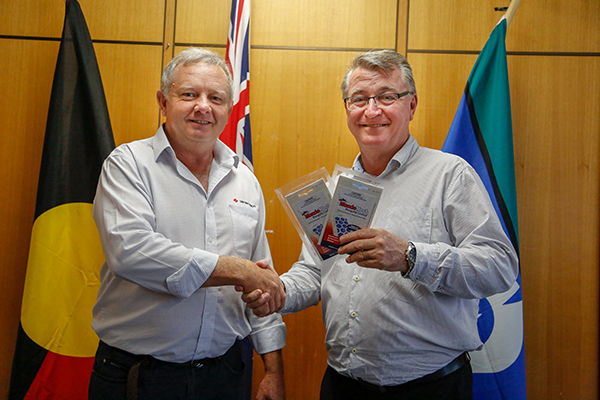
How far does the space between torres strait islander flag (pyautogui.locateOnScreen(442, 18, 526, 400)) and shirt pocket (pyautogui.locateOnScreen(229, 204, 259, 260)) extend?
132cm

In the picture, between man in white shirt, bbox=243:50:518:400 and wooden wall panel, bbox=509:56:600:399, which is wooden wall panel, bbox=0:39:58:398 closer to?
man in white shirt, bbox=243:50:518:400

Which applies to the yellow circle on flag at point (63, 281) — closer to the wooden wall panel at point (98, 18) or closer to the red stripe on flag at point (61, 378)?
the red stripe on flag at point (61, 378)

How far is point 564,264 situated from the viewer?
2553 mm

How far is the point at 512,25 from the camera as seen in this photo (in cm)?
265

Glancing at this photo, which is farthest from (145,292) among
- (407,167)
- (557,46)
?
(557,46)

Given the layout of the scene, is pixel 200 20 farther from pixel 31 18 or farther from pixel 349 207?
pixel 349 207

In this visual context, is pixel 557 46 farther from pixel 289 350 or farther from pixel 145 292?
pixel 145 292

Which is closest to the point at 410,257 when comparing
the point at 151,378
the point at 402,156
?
the point at 402,156

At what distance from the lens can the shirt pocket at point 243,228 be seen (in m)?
1.67

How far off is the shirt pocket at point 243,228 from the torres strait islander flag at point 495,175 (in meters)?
1.32

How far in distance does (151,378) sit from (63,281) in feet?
3.86

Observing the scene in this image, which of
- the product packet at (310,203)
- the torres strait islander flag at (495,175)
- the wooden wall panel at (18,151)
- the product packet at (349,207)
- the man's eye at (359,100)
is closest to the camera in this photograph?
the product packet at (349,207)

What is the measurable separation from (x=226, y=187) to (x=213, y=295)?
0.46 meters

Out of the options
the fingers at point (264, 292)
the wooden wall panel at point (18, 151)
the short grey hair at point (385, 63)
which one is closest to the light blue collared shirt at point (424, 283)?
the fingers at point (264, 292)
